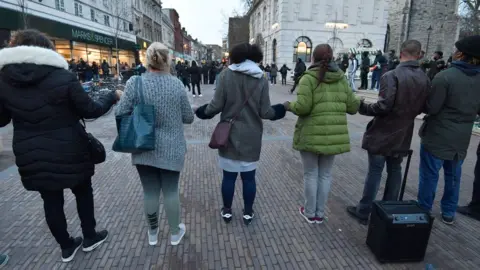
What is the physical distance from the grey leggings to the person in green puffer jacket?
136 cm

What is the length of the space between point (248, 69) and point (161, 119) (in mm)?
933

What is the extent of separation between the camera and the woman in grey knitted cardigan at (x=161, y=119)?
2.42 meters

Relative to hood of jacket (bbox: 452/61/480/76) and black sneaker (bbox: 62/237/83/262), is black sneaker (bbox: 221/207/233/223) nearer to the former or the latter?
black sneaker (bbox: 62/237/83/262)

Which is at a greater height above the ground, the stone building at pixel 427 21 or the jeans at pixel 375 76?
the stone building at pixel 427 21

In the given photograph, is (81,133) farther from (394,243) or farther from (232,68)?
(394,243)

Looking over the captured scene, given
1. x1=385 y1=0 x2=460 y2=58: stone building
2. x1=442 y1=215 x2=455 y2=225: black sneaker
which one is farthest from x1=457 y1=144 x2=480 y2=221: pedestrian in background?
x1=385 y1=0 x2=460 y2=58: stone building

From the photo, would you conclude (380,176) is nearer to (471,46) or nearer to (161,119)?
(471,46)

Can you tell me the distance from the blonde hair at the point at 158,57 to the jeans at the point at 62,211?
122 cm

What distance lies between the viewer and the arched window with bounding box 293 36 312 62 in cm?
2831

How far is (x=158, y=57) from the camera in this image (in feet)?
7.86

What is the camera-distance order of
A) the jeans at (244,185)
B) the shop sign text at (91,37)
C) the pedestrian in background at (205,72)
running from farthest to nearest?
1. the pedestrian in background at (205,72)
2. the shop sign text at (91,37)
3. the jeans at (244,185)

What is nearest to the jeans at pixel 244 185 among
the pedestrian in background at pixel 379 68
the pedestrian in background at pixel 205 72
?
the pedestrian in background at pixel 379 68

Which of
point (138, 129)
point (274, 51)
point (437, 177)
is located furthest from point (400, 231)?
point (274, 51)

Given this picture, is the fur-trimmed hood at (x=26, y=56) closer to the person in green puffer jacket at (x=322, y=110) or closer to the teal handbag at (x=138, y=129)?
the teal handbag at (x=138, y=129)
